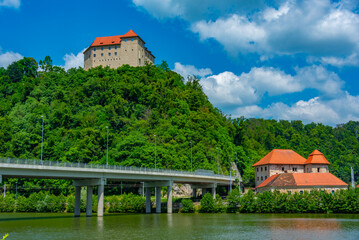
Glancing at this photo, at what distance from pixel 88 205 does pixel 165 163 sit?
24.8 metres

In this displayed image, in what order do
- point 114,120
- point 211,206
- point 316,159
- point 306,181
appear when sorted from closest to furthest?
point 211,206 → point 306,181 → point 316,159 → point 114,120

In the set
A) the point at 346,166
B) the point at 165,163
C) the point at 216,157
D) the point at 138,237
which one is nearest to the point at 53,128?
the point at 165,163

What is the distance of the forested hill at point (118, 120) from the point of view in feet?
291

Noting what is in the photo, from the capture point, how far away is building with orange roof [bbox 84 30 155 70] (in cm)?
13300

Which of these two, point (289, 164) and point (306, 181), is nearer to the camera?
point (306, 181)

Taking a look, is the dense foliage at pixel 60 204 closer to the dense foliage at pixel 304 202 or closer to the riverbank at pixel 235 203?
the riverbank at pixel 235 203

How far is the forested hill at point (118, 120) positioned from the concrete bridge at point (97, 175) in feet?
31.9

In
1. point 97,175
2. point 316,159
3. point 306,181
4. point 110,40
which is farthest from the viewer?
point 110,40

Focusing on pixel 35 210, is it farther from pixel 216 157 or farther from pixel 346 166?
pixel 346 166

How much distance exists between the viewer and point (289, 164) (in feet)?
304

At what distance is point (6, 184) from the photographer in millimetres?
86750

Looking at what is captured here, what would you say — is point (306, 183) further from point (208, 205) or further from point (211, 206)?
point (208, 205)

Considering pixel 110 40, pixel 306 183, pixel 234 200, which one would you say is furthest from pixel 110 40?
pixel 306 183

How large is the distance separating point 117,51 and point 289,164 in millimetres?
71120
